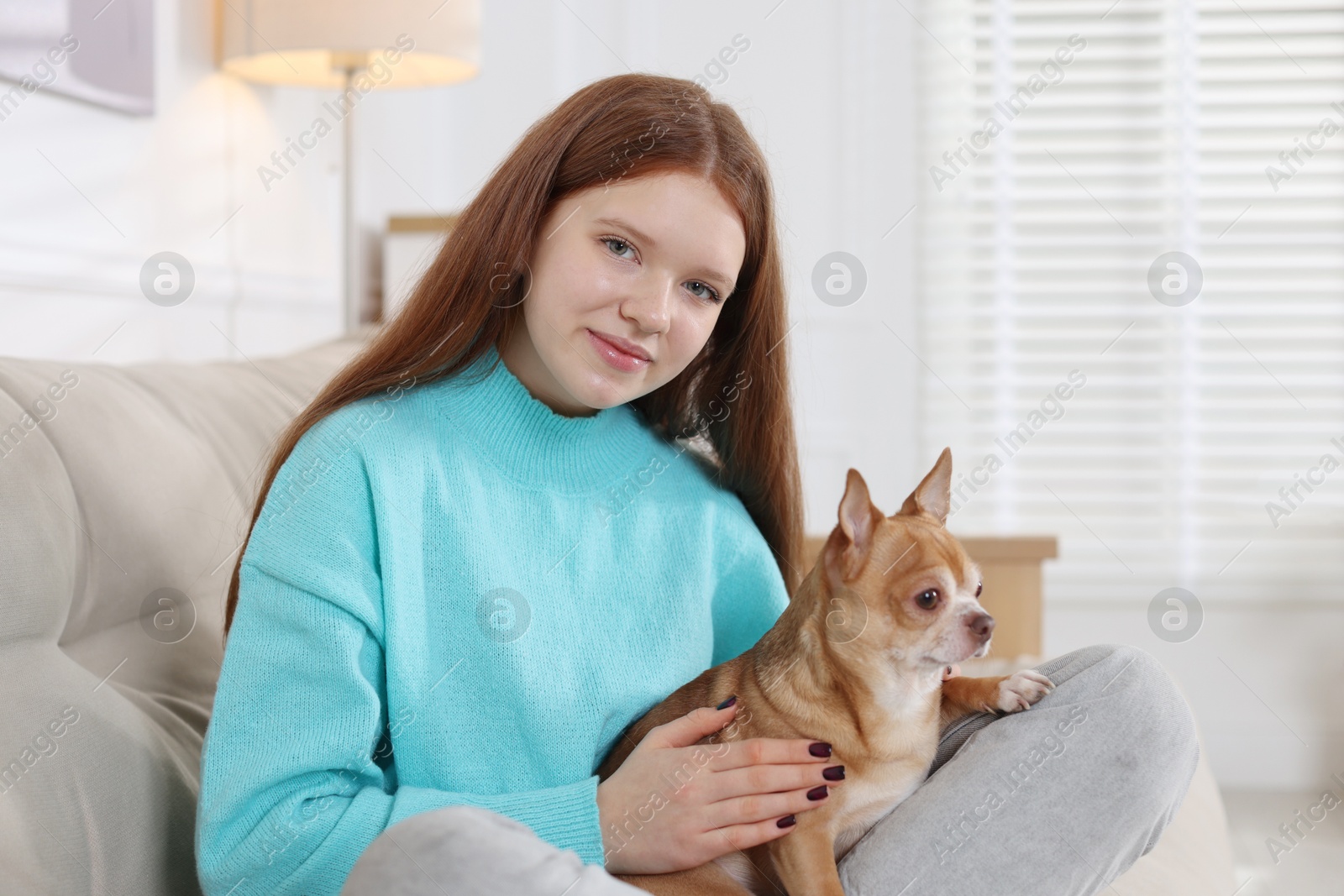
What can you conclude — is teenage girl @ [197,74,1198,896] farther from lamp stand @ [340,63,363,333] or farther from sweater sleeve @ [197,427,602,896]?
lamp stand @ [340,63,363,333]

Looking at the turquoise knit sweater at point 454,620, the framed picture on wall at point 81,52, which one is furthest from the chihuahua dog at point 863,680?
the framed picture on wall at point 81,52

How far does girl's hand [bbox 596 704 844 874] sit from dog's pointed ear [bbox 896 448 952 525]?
0.83 ft

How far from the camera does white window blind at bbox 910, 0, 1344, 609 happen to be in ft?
10.8

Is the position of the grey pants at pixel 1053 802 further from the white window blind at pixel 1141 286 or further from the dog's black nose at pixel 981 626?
the white window blind at pixel 1141 286

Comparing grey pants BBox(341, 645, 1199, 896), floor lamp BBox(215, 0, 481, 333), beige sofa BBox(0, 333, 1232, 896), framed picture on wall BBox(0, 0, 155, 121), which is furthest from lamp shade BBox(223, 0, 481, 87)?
grey pants BBox(341, 645, 1199, 896)

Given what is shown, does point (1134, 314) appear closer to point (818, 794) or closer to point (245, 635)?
point (818, 794)

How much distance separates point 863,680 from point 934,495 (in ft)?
0.67

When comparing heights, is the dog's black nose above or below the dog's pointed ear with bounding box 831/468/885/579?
below

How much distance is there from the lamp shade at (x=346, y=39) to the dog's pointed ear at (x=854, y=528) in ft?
5.75

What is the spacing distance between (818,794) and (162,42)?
181 centimetres

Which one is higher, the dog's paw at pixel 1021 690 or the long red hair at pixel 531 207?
the long red hair at pixel 531 207

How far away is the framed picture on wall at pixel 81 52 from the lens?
4.94 feet

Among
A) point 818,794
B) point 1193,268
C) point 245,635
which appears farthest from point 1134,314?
point 245,635

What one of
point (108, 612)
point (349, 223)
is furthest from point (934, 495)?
point (349, 223)
